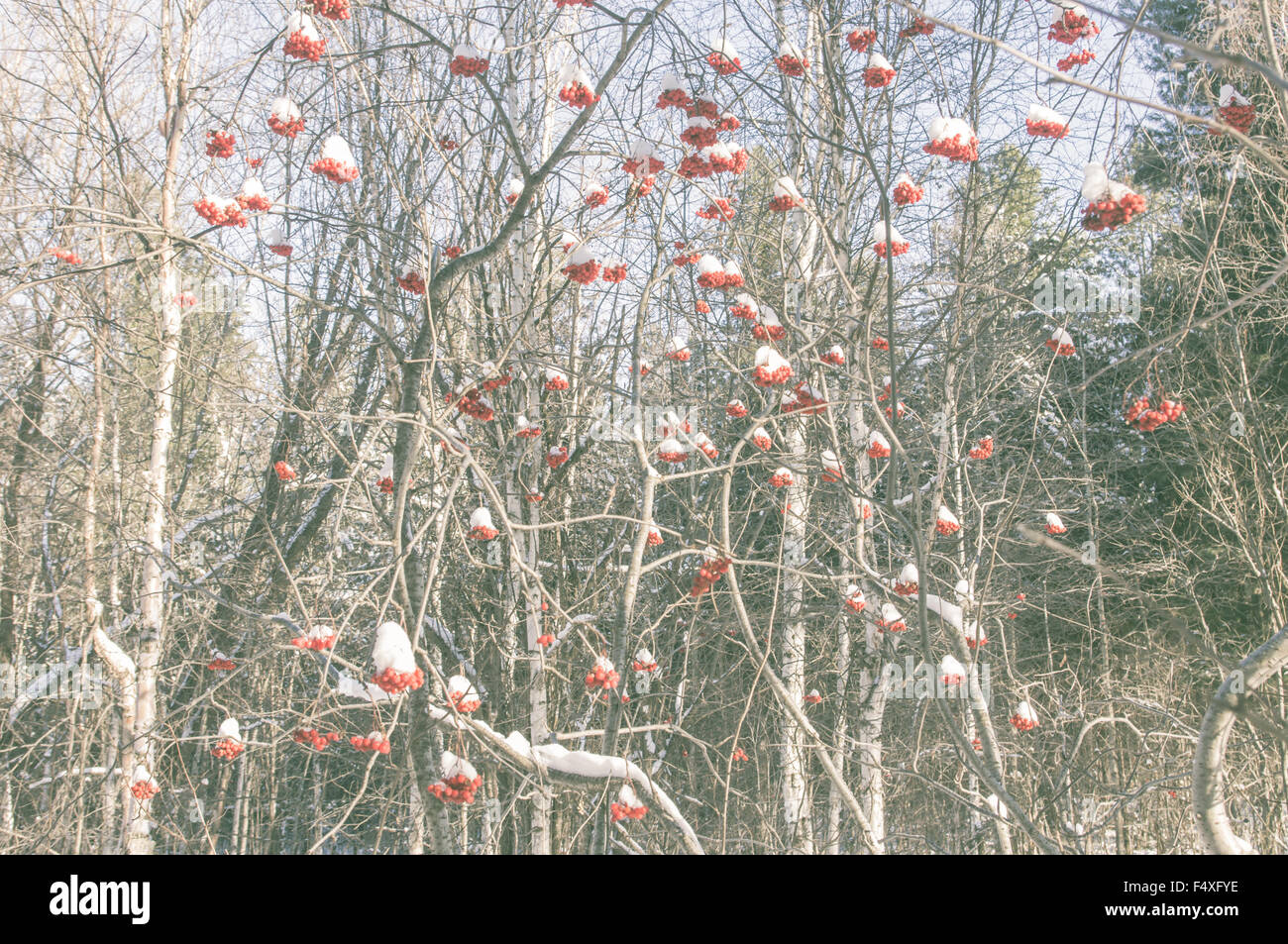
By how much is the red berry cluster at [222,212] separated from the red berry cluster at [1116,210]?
2.78 metres

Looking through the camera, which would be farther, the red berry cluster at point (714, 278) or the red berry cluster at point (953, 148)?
the red berry cluster at point (714, 278)

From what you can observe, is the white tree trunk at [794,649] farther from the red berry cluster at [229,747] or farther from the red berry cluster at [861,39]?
the red berry cluster at [229,747]

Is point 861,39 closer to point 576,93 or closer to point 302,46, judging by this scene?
point 576,93

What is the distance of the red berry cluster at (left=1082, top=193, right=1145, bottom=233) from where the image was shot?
228cm

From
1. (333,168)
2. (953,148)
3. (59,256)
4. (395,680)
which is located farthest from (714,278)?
(59,256)

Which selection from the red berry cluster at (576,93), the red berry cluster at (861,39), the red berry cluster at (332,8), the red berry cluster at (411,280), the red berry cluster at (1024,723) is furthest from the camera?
the red berry cluster at (1024,723)

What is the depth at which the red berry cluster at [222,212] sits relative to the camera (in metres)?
3.27

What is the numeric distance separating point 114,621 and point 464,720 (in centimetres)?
574

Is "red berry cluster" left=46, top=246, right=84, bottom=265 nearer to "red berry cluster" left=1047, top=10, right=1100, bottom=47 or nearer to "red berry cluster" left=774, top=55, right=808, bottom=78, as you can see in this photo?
"red berry cluster" left=774, top=55, right=808, bottom=78

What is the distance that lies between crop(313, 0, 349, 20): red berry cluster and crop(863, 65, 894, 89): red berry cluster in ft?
6.28

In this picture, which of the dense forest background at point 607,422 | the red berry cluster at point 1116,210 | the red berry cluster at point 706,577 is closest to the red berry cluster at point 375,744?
the dense forest background at point 607,422

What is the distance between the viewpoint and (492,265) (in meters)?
5.90
